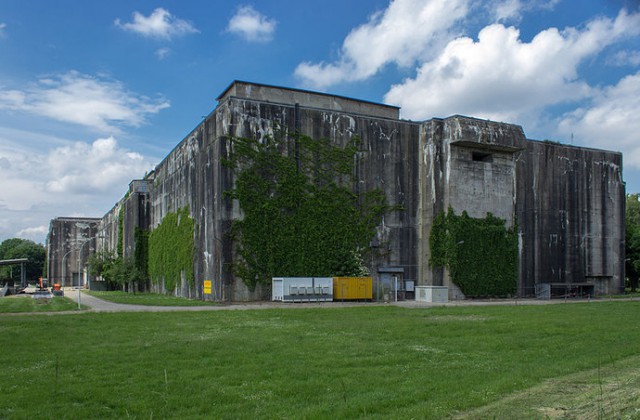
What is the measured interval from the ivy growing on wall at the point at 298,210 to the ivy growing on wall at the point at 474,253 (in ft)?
17.6

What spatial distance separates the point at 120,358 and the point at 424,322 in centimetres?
1217

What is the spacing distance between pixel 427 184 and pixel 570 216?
15043 mm

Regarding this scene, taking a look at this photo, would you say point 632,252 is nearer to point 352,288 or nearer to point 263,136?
point 352,288

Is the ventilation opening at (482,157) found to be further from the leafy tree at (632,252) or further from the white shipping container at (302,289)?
the leafy tree at (632,252)

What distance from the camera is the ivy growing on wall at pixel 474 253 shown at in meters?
42.5

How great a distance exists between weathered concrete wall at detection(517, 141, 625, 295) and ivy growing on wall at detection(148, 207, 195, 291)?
2631 centimetres

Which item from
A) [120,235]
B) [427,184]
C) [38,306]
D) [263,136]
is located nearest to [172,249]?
[263,136]

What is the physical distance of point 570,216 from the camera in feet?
164

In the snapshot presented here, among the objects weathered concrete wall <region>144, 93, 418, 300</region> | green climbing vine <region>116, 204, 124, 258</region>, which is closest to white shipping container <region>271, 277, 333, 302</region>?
weathered concrete wall <region>144, 93, 418, 300</region>

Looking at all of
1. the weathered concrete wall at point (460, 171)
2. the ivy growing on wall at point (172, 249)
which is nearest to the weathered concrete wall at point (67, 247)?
the ivy growing on wall at point (172, 249)

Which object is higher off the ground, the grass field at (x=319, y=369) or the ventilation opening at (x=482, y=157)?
the ventilation opening at (x=482, y=157)

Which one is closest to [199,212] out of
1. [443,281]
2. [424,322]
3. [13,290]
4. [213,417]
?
[443,281]

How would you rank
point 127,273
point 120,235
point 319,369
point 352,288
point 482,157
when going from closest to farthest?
point 319,369 < point 352,288 < point 482,157 < point 127,273 < point 120,235

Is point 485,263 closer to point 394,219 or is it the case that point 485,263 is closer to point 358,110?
point 394,219
